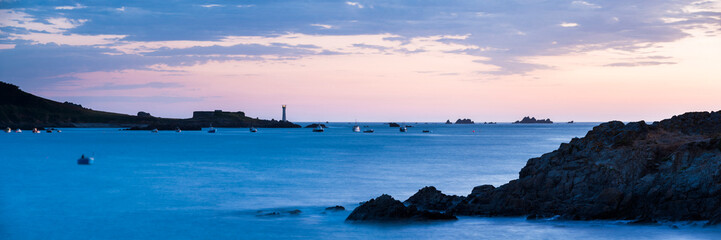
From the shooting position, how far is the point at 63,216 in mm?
26312

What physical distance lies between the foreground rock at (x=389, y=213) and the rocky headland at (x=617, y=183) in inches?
1.9

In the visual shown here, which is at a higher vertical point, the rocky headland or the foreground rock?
the rocky headland

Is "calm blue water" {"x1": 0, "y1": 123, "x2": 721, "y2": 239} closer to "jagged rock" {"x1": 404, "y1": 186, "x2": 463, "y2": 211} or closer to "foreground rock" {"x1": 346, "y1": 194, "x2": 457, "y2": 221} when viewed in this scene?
"foreground rock" {"x1": 346, "y1": 194, "x2": 457, "y2": 221}

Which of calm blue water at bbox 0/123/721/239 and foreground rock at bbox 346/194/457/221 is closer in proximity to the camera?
calm blue water at bbox 0/123/721/239

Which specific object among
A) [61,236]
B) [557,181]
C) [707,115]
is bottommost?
[61,236]

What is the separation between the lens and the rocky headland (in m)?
20.6

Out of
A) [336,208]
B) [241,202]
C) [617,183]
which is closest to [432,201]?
[336,208]

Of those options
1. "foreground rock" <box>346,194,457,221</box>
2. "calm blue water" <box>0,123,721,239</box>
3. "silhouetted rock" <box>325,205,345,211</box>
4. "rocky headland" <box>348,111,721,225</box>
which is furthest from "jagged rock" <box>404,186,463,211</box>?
"silhouetted rock" <box>325,205,345,211</box>

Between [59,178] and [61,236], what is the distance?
25.2 metres

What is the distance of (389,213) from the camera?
Answer: 22.1 m

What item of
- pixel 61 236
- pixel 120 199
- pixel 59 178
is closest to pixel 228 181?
pixel 120 199

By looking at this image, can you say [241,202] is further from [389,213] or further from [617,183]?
[617,183]

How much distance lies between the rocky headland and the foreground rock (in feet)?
0.16

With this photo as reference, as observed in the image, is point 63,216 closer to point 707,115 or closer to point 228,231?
point 228,231
